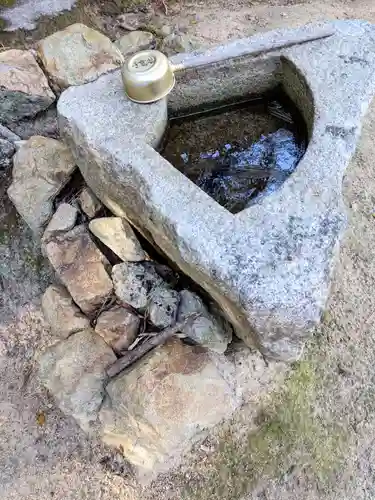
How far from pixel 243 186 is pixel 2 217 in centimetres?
152

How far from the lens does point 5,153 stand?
3475 mm

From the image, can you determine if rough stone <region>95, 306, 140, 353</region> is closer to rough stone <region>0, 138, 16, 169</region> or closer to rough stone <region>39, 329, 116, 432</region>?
rough stone <region>39, 329, 116, 432</region>

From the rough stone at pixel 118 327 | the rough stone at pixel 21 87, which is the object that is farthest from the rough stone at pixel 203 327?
the rough stone at pixel 21 87

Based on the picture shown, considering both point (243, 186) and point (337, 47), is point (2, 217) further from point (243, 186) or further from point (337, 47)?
point (337, 47)

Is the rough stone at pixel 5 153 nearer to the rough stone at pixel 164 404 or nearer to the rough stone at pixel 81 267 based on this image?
the rough stone at pixel 81 267

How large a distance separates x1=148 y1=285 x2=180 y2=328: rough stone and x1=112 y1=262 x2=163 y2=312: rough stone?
4 cm

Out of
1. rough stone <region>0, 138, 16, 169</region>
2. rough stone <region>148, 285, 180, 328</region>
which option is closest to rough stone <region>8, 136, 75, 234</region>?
rough stone <region>0, 138, 16, 169</region>

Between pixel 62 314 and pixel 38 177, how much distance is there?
87cm

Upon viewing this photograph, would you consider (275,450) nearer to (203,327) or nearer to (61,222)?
(203,327)

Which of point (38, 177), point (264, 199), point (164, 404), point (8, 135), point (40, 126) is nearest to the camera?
point (264, 199)

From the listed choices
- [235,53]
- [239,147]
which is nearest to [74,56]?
[235,53]

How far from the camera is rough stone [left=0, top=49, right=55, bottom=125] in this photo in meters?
3.66

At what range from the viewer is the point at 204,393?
2846 millimetres

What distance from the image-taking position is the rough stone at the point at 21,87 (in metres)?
3.66
